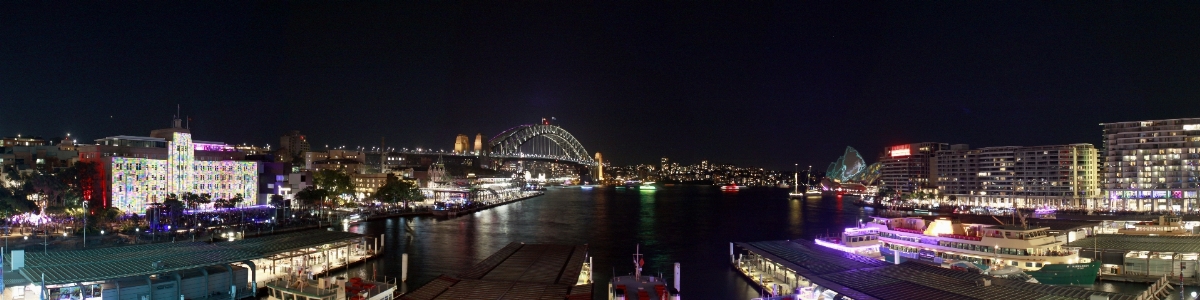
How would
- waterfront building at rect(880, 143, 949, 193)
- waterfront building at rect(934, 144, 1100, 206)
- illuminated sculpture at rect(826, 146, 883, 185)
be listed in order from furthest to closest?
1. illuminated sculpture at rect(826, 146, 883, 185)
2. waterfront building at rect(880, 143, 949, 193)
3. waterfront building at rect(934, 144, 1100, 206)

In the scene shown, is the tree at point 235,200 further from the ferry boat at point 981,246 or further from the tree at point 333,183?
the ferry boat at point 981,246

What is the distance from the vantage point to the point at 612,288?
12500 millimetres

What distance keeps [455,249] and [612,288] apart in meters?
10.3

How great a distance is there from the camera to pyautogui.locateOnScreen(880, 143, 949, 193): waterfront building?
61469 millimetres

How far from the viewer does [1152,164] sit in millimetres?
38906

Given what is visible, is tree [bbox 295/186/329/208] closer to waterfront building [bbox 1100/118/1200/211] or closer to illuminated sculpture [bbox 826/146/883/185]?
waterfront building [bbox 1100/118/1200/211]

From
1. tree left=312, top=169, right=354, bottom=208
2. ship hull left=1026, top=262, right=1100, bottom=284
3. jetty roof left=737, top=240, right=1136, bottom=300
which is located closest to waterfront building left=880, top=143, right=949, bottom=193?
tree left=312, top=169, right=354, bottom=208

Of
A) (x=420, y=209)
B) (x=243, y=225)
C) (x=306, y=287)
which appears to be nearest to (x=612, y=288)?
(x=306, y=287)

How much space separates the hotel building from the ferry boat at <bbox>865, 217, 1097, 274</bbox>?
2579 centimetres

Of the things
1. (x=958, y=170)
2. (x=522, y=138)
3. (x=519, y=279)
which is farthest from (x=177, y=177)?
(x=522, y=138)

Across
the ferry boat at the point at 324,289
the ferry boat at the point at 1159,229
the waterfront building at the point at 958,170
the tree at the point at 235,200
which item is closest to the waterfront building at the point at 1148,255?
the ferry boat at the point at 1159,229

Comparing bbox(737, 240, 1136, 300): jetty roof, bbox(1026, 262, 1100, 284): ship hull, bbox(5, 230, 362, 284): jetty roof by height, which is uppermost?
bbox(5, 230, 362, 284): jetty roof

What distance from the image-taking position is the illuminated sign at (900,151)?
6469 cm

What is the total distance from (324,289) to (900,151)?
64741mm
